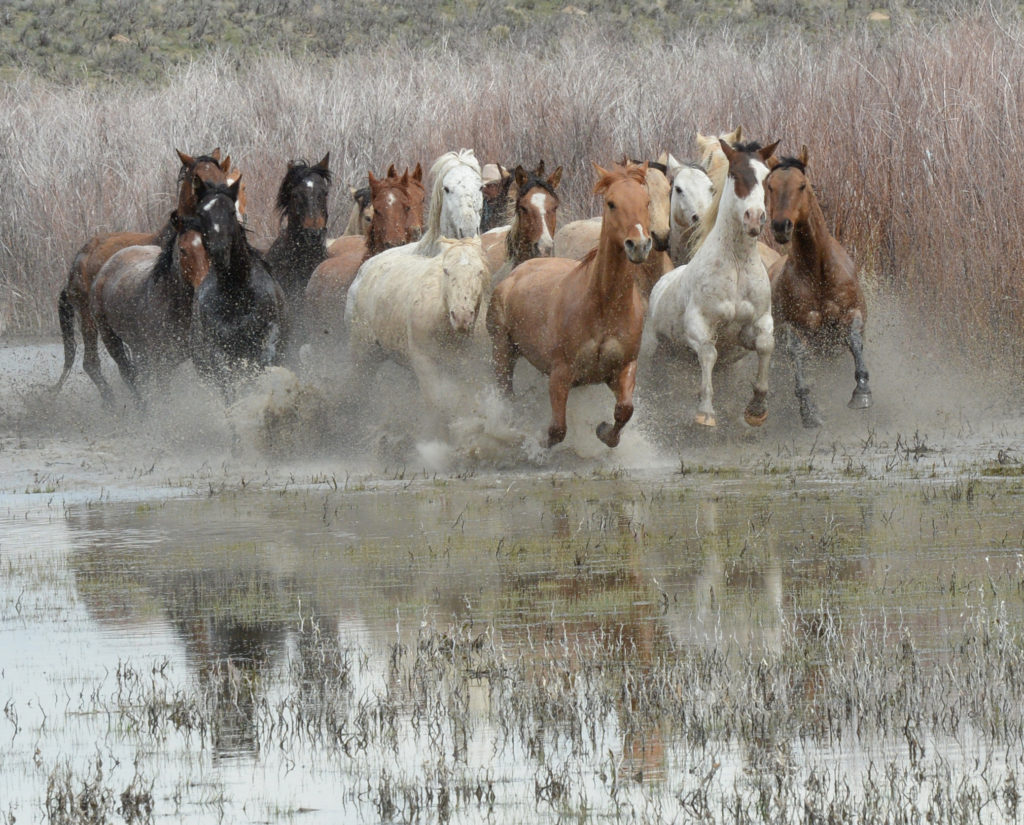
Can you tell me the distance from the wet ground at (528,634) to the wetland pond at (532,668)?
15 millimetres

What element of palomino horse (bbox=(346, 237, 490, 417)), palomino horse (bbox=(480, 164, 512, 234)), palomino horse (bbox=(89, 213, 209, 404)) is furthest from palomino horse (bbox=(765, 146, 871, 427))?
palomino horse (bbox=(89, 213, 209, 404))

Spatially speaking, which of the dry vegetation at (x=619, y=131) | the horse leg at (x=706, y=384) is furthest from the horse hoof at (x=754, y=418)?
the dry vegetation at (x=619, y=131)

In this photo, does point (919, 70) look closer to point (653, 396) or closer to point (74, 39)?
point (653, 396)

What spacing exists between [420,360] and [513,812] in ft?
22.6

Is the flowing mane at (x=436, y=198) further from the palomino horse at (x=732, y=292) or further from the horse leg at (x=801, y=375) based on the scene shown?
the horse leg at (x=801, y=375)

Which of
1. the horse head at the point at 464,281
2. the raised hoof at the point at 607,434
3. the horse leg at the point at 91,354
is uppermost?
the horse head at the point at 464,281

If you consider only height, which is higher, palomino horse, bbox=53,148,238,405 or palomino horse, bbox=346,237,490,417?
palomino horse, bbox=346,237,490,417

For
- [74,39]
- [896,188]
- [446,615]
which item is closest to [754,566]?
[446,615]

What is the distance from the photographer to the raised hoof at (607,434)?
387 inches

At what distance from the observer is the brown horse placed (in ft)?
30.1

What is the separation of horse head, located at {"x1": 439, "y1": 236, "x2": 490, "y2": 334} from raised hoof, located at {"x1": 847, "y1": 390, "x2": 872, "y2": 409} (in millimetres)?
2447

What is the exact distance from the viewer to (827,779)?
404cm

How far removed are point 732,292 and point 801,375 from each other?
106cm

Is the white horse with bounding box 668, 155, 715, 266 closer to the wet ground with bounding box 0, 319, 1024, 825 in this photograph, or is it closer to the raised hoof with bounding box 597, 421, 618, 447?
the wet ground with bounding box 0, 319, 1024, 825
